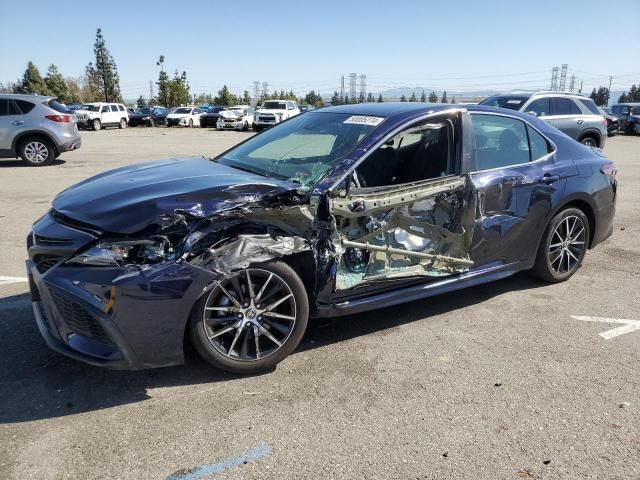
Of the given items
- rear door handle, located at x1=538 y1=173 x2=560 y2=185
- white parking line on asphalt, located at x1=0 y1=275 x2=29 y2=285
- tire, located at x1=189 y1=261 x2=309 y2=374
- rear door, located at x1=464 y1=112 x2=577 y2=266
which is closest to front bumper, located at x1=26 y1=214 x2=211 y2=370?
tire, located at x1=189 y1=261 x2=309 y2=374

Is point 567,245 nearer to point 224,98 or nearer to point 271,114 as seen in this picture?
point 271,114

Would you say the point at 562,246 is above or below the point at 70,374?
above

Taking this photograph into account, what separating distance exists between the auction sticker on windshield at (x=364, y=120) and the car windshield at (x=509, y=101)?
28.1 ft

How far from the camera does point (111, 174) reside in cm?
387

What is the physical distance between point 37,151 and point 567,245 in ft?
40.6

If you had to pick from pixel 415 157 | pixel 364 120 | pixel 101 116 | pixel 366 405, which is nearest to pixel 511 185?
pixel 415 157

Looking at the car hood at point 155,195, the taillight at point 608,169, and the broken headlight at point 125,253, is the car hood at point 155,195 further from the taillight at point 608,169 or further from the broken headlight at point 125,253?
the taillight at point 608,169

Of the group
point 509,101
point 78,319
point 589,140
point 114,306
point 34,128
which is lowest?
point 589,140

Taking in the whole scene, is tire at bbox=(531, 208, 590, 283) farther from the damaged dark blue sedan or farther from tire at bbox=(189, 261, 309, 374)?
tire at bbox=(189, 261, 309, 374)

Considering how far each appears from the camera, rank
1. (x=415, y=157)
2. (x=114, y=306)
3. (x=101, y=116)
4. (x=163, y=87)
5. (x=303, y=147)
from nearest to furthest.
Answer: (x=114, y=306) < (x=303, y=147) < (x=415, y=157) < (x=101, y=116) < (x=163, y=87)

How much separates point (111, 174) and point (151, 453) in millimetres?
2147

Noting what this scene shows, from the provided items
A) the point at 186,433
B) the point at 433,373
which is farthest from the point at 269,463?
the point at 433,373

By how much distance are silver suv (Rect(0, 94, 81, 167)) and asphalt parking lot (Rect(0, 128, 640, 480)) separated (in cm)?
968

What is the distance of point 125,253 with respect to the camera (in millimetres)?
2865
